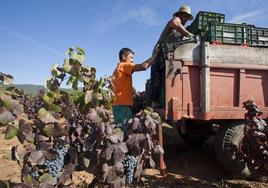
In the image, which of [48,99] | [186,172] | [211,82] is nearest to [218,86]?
[211,82]

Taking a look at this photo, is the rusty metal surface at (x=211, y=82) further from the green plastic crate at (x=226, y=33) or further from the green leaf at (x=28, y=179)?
the green leaf at (x=28, y=179)

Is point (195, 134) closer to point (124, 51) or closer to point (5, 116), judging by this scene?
point (124, 51)

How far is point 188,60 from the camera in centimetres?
539

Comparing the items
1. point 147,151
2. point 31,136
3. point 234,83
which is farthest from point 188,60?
point 31,136

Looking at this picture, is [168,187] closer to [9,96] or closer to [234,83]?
[234,83]

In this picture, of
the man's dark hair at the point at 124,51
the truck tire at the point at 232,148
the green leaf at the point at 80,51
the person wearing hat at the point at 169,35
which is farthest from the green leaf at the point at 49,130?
the person wearing hat at the point at 169,35

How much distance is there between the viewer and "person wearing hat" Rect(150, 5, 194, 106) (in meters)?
5.88

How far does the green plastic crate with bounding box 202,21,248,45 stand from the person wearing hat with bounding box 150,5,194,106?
40cm

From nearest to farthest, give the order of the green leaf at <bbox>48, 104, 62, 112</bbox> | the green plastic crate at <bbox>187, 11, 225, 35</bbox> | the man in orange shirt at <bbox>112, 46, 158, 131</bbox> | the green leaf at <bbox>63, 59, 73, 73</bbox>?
the green leaf at <bbox>48, 104, 62, 112</bbox> < the green leaf at <bbox>63, 59, 73, 73</bbox> < the man in orange shirt at <bbox>112, 46, 158, 131</bbox> < the green plastic crate at <bbox>187, 11, 225, 35</bbox>

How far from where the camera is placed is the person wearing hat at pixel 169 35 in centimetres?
588

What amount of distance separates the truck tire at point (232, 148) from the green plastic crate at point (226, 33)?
1.29 meters

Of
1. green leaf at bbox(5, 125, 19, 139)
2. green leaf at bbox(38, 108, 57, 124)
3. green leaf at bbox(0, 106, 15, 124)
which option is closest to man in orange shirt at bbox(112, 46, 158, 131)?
green leaf at bbox(38, 108, 57, 124)

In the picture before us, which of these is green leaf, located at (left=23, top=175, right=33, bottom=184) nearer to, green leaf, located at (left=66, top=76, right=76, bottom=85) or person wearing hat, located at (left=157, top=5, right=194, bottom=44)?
green leaf, located at (left=66, top=76, right=76, bottom=85)

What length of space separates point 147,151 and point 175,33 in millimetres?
3469
